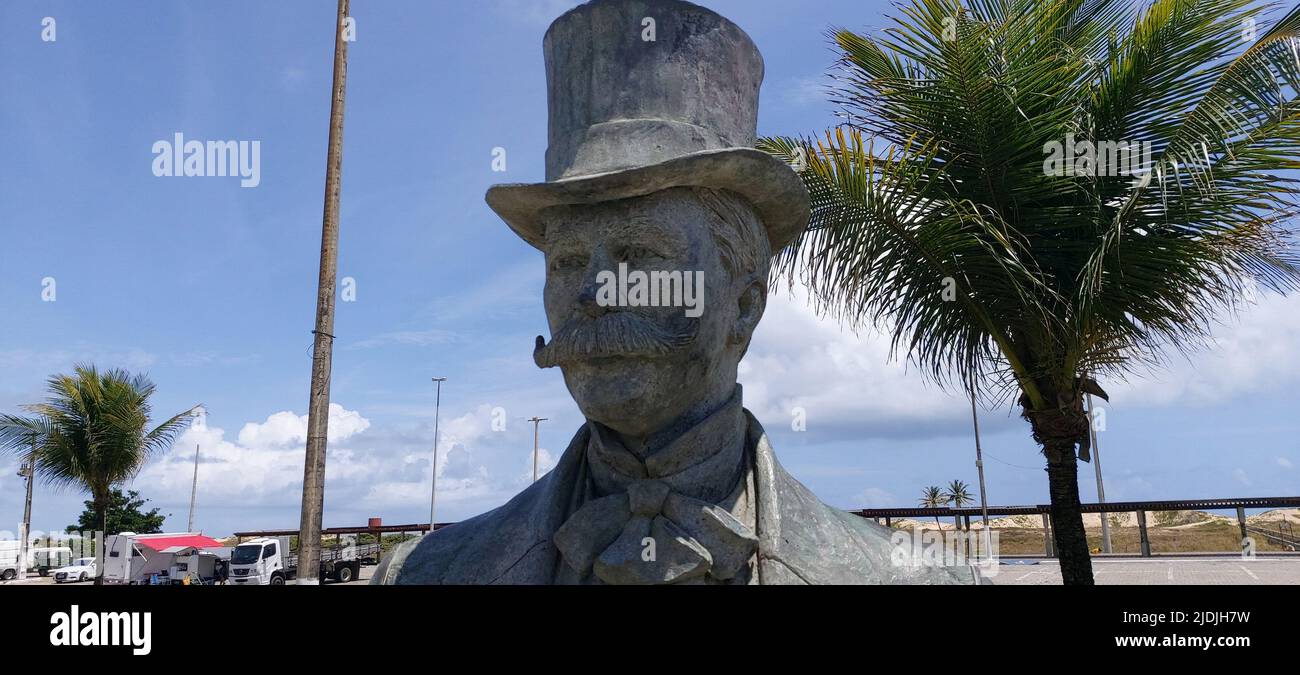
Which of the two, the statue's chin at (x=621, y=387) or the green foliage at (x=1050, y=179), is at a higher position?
the green foliage at (x=1050, y=179)

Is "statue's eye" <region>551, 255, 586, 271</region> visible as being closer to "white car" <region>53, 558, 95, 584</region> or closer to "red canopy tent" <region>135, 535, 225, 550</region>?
"red canopy tent" <region>135, 535, 225, 550</region>

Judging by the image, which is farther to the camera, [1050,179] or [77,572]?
[77,572]

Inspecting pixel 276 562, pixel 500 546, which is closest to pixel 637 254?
pixel 500 546

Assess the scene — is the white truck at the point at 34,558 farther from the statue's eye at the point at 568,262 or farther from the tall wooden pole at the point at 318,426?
the statue's eye at the point at 568,262

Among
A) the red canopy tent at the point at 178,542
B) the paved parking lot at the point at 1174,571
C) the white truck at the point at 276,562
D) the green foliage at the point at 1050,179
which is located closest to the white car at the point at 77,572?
the red canopy tent at the point at 178,542

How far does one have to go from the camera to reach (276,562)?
24859mm

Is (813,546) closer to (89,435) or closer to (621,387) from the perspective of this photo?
(621,387)

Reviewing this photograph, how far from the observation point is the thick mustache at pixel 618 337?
250cm

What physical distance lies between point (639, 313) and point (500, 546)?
837 millimetres

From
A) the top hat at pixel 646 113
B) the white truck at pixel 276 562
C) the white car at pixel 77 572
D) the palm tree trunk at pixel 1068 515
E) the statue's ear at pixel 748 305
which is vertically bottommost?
the white car at pixel 77 572

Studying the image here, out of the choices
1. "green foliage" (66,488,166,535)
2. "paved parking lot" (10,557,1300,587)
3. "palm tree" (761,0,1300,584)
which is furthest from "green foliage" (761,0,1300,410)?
"green foliage" (66,488,166,535)

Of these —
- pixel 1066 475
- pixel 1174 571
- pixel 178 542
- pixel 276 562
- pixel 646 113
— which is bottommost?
pixel 276 562

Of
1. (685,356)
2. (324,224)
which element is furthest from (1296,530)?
(685,356)

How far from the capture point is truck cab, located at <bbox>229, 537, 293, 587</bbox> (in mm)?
24156
